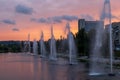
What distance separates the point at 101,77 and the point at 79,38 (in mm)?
55745

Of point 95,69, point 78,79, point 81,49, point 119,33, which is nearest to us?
point 78,79

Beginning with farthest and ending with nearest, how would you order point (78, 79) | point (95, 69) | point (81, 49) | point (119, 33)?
1. point (119, 33)
2. point (81, 49)
3. point (95, 69)
4. point (78, 79)

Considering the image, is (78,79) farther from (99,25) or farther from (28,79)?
(99,25)

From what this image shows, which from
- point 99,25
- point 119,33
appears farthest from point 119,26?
point 99,25

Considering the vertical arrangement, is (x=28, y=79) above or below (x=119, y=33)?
below

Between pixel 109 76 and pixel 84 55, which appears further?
pixel 84 55

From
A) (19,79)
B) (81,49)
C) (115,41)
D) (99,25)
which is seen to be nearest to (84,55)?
(81,49)

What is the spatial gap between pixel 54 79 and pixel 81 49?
54.2 metres

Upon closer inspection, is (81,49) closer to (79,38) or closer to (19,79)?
(79,38)

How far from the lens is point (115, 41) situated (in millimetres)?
127500

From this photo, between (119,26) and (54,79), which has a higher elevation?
(119,26)

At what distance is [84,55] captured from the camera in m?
97.2

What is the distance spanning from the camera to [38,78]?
133 ft

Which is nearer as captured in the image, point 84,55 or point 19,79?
point 19,79
